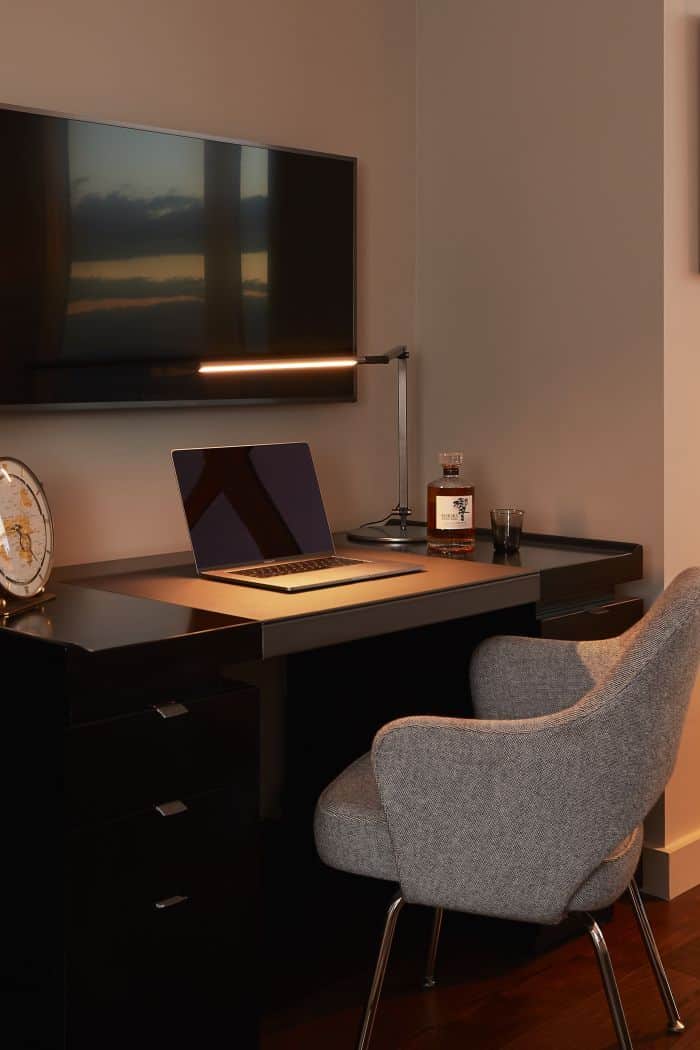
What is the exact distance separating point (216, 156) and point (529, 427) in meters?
0.94

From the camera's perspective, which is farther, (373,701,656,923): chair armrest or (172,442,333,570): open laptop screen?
(172,442,333,570): open laptop screen

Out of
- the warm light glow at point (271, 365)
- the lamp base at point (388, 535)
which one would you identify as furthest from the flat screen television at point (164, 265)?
the lamp base at point (388, 535)

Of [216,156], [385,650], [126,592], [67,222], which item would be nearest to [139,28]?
[216,156]

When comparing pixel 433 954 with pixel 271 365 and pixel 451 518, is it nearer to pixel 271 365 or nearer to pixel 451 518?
pixel 451 518

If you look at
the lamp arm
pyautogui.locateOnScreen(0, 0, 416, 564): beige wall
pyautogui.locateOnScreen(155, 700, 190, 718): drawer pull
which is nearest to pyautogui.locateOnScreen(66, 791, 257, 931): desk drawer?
pyautogui.locateOnScreen(155, 700, 190, 718): drawer pull

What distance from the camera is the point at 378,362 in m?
2.68

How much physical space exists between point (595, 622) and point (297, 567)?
0.62 metres

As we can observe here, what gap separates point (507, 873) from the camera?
5.72 ft

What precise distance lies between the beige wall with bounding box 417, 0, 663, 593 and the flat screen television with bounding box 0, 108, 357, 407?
316 millimetres

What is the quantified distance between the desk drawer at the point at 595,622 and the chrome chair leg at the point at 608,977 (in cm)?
69

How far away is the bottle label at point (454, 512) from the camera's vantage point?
2.60 meters

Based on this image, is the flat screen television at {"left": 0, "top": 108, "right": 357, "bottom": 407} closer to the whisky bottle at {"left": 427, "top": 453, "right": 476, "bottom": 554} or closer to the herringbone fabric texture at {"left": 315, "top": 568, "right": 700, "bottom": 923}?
the whisky bottle at {"left": 427, "top": 453, "right": 476, "bottom": 554}

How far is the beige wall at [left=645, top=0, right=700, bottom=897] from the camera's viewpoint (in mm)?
2615

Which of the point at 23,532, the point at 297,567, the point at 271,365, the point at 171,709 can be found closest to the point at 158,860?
the point at 171,709
